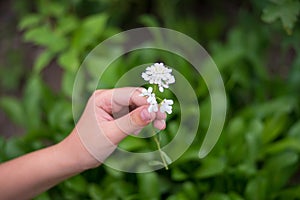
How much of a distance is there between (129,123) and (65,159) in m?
0.21

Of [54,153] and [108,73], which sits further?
[108,73]

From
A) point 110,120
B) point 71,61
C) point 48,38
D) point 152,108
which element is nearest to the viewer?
point 152,108

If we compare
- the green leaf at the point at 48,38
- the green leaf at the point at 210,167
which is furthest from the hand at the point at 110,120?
the green leaf at the point at 48,38

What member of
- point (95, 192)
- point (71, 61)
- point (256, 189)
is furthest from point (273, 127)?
point (71, 61)

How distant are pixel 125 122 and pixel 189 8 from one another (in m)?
1.56

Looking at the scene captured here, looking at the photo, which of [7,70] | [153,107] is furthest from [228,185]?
[7,70]

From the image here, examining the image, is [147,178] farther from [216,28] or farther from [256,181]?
[216,28]

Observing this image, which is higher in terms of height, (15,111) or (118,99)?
(15,111)

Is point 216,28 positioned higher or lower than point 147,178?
higher

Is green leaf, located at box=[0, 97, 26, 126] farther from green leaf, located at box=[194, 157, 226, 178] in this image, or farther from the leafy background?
green leaf, located at box=[194, 157, 226, 178]

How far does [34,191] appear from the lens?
1165mm

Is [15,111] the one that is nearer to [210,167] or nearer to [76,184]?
[76,184]

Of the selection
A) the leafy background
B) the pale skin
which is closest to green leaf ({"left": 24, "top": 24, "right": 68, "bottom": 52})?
the leafy background

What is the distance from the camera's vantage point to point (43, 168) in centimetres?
112
